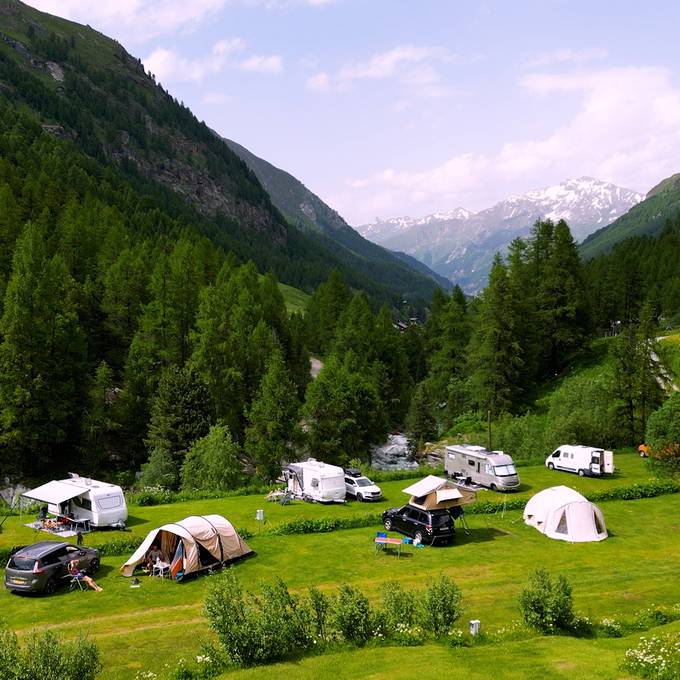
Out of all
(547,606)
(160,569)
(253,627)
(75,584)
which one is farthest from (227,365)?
(547,606)

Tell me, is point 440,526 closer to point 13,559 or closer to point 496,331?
point 13,559

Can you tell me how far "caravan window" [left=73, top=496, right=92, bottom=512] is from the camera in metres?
30.3

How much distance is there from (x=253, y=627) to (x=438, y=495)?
16531 mm

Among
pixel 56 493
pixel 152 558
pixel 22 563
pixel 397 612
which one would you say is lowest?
pixel 152 558

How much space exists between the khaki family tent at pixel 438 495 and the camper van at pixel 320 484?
257 inches

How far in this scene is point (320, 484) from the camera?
3628 cm

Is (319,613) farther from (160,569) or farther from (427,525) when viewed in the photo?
(427,525)

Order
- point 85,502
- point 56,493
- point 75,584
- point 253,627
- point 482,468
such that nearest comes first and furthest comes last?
1. point 253,627
2. point 75,584
3. point 56,493
4. point 85,502
5. point 482,468

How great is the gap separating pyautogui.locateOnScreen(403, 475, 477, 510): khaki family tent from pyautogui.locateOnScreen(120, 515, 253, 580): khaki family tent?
943cm

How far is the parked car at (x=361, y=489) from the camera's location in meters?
36.8

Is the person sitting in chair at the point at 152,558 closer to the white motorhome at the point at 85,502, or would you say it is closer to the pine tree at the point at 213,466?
the white motorhome at the point at 85,502

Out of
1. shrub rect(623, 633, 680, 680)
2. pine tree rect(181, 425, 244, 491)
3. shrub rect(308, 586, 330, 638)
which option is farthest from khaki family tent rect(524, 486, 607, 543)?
pine tree rect(181, 425, 244, 491)

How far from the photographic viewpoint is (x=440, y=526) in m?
28.7

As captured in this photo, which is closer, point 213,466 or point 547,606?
point 547,606
